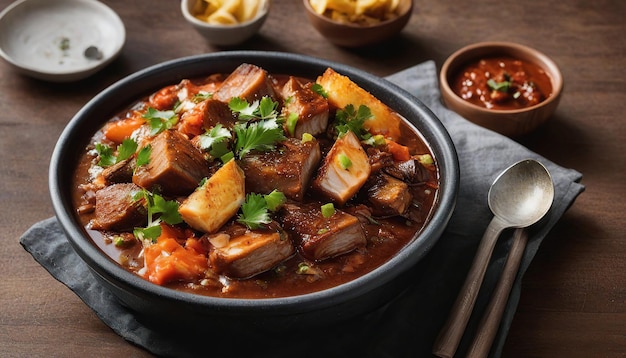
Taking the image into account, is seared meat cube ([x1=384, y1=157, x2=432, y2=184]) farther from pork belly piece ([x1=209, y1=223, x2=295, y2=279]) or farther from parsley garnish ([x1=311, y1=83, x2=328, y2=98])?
pork belly piece ([x1=209, y1=223, x2=295, y2=279])

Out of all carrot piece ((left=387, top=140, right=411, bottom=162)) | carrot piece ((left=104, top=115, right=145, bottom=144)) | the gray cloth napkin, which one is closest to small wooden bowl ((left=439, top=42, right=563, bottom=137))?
the gray cloth napkin

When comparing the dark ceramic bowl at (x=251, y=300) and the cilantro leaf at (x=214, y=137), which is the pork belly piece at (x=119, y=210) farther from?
the cilantro leaf at (x=214, y=137)

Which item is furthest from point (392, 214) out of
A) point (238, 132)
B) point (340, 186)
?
point (238, 132)

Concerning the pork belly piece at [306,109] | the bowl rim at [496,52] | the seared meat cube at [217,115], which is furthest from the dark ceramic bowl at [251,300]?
the seared meat cube at [217,115]

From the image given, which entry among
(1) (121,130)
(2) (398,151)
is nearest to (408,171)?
(2) (398,151)

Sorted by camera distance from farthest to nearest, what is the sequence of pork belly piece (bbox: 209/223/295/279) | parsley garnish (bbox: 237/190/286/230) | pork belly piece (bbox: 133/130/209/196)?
pork belly piece (bbox: 133/130/209/196)
parsley garnish (bbox: 237/190/286/230)
pork belly piece (bbox: 209/223/295/279)

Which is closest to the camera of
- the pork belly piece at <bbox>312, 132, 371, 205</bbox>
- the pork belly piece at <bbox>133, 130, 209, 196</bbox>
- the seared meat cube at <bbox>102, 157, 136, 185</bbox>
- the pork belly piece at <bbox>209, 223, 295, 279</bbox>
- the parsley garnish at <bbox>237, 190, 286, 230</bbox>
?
the pork belly piece at <bbox>209, 223, 295, 279</bbox>

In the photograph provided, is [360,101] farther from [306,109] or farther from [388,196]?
[388,196]
